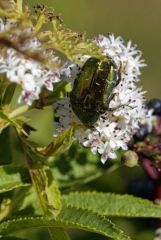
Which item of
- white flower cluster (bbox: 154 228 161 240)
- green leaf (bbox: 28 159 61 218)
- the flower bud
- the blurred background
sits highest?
the blurred background

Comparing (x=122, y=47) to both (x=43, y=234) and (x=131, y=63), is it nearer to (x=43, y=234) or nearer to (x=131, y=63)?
(x=131, y=63)

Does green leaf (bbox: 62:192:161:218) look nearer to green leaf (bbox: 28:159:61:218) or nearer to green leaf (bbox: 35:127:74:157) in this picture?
green leaf (bbox: 28:159:61:218)

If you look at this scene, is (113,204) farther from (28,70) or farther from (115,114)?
(28,70)

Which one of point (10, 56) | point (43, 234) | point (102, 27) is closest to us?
point (10, 56)

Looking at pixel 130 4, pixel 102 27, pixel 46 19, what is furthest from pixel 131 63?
pixel 130 4

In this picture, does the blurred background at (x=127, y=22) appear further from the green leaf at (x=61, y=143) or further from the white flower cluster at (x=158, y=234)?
the green leaf at (x=61, y=143)

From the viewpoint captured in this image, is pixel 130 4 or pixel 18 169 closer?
pixel 18 169

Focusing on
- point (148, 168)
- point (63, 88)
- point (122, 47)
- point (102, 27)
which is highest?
point (102, 27)

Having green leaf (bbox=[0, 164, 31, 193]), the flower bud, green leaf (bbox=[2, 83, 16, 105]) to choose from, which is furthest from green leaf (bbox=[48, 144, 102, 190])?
green leaf (bbox=[2, 83, 16, 105])
